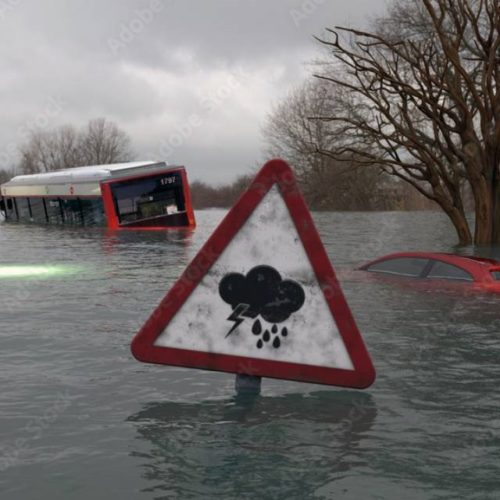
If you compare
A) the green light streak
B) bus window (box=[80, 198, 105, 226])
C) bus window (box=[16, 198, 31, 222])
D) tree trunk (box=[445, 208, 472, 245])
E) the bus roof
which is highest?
the bus roof

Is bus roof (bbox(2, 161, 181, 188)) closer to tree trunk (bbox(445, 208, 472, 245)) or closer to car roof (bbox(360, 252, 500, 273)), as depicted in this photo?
tree trunk (bbox(445, 208, 472, 245))

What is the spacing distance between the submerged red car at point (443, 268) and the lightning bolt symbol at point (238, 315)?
8.60 metres

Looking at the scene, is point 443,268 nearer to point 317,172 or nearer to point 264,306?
point 264,306

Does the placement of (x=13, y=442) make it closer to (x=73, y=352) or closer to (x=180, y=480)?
(x=180, y=480)

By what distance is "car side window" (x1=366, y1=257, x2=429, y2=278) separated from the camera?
14.5 metres

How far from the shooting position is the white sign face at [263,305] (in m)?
5.20

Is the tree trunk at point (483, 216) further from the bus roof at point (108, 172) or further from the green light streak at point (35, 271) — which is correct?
the green light streak at point (35, 271)

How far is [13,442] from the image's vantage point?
5.72 meters

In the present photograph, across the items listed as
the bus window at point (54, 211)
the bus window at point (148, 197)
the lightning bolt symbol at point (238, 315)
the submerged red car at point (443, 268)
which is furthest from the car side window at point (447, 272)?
the bus window at point (54, 211)

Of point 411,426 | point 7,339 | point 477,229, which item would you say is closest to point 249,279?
point 411,426

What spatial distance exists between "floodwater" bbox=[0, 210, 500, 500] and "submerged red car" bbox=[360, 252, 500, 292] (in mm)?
722

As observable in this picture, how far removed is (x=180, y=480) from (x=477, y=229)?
28.3 metres

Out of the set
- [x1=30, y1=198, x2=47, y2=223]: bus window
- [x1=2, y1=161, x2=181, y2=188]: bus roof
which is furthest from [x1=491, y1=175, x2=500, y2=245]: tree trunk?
[x1=30, y1=198, x2=47, y2=223]: bus window

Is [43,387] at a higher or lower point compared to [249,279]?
lower
